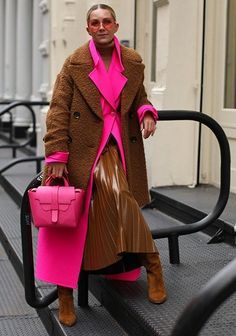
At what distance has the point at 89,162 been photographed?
353 cm

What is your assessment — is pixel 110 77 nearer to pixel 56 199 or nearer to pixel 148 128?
pixel 148 128

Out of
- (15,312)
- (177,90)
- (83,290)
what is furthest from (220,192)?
(177,90)

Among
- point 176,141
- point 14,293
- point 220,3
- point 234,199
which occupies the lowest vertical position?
point 14,293

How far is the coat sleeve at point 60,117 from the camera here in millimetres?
3461

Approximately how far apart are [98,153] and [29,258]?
75 cm

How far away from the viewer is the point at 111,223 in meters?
3.49

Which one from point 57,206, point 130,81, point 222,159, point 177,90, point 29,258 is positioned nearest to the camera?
point 57,206

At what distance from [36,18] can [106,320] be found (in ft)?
31.2

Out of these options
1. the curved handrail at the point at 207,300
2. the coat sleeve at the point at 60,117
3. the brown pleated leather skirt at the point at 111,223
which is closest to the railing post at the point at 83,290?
the brown pleated leather skirt at the point at 111,223

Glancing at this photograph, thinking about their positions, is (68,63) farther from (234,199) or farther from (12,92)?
(12,92)

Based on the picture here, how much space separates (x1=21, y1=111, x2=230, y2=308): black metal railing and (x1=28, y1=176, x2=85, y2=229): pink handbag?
0.80 ft

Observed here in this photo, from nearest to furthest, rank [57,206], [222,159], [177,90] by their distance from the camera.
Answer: [57,206] → [222,159] → [177,90]

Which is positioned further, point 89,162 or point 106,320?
point 106,320

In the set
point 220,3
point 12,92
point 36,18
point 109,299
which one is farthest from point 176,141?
point 12,92
